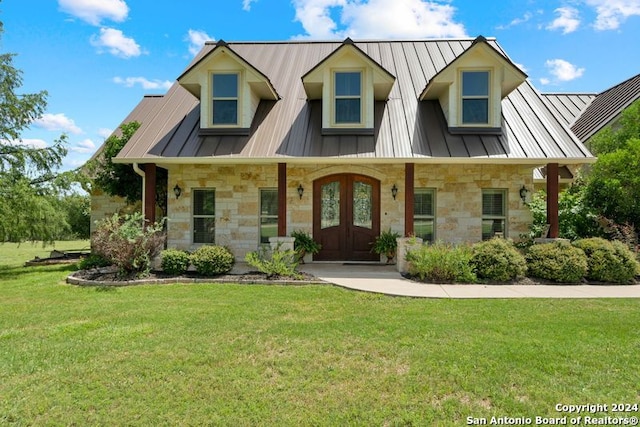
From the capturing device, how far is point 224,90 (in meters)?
10.4

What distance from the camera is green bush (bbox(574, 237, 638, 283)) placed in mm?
7898

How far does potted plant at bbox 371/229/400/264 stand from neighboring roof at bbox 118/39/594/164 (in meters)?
2.40

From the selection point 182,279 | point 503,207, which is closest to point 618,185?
point 503,207

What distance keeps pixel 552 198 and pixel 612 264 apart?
6.67 ft

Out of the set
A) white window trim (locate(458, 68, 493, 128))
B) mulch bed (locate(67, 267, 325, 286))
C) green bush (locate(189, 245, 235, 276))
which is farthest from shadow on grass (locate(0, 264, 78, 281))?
white window trim (locate(458, 68, 493, 128))

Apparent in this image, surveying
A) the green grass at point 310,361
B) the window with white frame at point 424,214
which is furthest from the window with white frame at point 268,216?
the green grass at point 310,361

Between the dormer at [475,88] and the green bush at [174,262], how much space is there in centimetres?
793

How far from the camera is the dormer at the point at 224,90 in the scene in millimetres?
10117

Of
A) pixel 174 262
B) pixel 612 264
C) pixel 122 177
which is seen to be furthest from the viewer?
pixel 122 177

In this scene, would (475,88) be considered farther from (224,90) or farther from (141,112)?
(141,112)

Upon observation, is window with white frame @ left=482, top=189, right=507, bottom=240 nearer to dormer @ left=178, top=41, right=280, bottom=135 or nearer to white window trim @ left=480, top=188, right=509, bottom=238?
white window trim @ left=480, top=188, right=509, bottom=238

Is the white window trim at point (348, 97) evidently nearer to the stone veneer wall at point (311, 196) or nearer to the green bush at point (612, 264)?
the stone veneer wall at point (311, 196)

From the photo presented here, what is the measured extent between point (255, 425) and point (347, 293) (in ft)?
14.2

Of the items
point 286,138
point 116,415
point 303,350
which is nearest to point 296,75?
point 286,138
